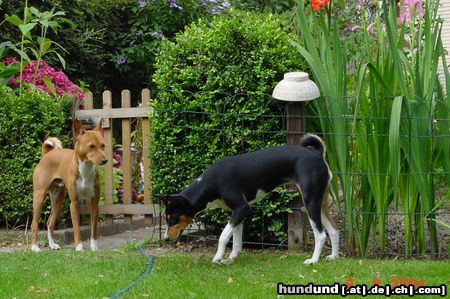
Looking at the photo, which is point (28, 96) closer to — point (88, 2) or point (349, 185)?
point (349, 185)

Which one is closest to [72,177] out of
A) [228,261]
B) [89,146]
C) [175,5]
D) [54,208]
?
[89,146]

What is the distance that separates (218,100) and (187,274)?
6.31 feet

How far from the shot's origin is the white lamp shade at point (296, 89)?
6172 millimetres

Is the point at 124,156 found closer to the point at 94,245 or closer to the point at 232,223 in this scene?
the point at 94,245

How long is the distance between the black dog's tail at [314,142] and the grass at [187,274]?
0.94 m

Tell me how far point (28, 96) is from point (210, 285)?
13.1 ft

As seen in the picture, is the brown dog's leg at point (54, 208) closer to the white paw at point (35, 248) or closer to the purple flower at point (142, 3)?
the white paw at point (35, 248)

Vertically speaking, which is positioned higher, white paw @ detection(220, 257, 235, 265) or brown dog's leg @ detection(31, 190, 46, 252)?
brown dog's leg @ detection(31, 190, 46, 252)

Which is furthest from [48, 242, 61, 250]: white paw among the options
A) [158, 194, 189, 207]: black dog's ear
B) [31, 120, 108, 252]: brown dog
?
[158, 194, 189, 207]: black dog's ear

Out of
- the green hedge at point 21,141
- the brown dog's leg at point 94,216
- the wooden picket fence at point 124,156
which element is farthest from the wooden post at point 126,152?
the brown dog's leg at point 94,216

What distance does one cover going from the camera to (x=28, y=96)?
8102mm

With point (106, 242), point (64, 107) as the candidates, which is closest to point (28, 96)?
point (64, 107)

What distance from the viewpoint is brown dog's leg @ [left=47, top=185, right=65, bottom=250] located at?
736cm

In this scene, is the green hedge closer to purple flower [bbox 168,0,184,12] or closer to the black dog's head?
the black dog's head
